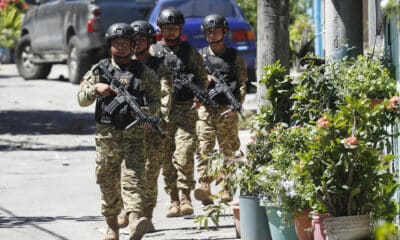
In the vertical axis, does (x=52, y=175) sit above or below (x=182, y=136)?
below

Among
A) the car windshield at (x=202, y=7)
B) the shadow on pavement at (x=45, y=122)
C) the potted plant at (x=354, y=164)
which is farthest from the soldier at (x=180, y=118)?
the car windshield at (x=202, y=7)

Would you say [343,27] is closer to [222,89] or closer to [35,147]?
[222,89]

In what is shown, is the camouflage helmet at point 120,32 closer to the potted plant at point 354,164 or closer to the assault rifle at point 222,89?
the assault rifle at point 222,89

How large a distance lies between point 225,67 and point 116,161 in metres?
2.32

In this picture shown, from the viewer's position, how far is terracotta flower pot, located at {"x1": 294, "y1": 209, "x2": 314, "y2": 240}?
24.0ft

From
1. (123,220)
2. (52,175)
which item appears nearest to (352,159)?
(123,220)

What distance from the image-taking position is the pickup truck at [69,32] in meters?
21.4

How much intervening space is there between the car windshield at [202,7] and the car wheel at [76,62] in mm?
2477

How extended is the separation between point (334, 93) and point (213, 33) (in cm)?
306

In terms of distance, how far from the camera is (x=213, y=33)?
10617 mm

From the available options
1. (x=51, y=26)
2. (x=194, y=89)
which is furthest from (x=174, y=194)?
Answer: (x=51, y=26)

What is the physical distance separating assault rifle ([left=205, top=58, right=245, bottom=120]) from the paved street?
1.00 meters

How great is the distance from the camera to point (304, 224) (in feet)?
24.1

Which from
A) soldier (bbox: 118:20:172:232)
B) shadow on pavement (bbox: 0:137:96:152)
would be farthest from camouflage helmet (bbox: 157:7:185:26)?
shadow on pavement (bbox: 0:137:96:152)
